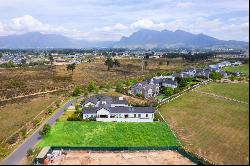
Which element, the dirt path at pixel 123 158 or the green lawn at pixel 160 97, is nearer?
the dirt path at pixel 123 158

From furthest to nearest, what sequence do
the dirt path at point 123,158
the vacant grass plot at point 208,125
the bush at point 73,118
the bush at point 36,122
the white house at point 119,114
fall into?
the white house at point 119,114, the bush at point 73,118, the bush at point 36,122, the vacant grass plot at point 208,125, the dirt path at point 123,158

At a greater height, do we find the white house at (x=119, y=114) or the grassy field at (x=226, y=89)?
the grassy field at (x=226, y=89)

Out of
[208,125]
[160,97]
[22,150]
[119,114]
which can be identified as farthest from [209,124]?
[22,150]

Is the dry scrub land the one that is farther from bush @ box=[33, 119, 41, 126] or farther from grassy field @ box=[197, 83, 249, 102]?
bush @ box=[33, 119, 41, 126]

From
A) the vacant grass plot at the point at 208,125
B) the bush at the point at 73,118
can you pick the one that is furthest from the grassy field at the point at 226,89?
the bush at the point at 73,118

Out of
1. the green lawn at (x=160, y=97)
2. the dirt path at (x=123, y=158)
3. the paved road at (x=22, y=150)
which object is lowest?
the dirt path at (x=123, y=158)

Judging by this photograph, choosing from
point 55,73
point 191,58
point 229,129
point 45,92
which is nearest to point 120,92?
point 45,92

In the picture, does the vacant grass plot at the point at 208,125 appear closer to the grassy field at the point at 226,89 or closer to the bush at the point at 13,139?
the grassy field at the point at 226,89
